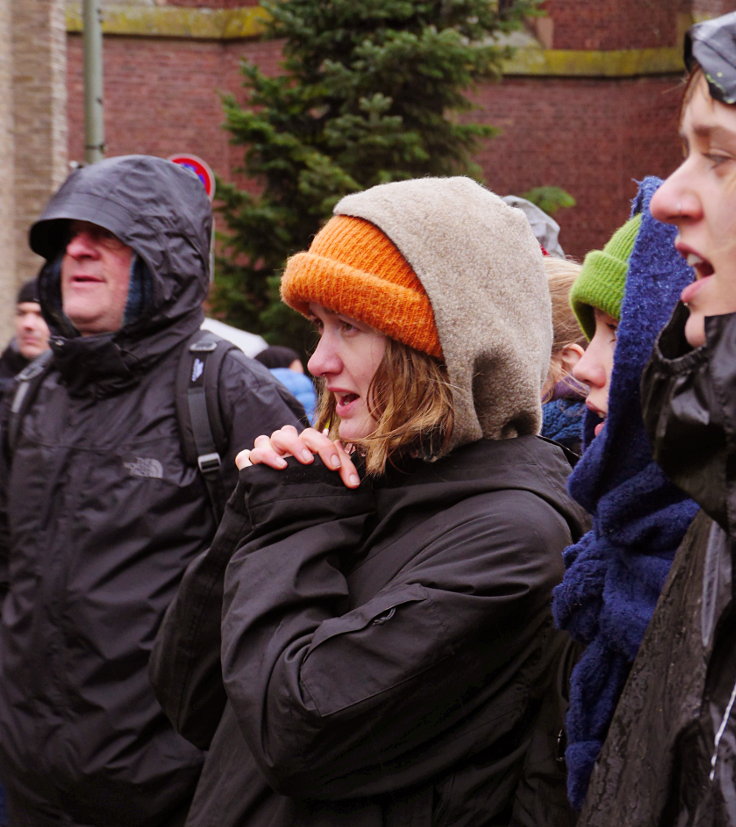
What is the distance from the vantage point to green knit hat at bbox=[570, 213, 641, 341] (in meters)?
2.02

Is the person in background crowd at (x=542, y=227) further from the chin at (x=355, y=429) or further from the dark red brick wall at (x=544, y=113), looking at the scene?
the dark red brick wall at (x=544, y=113)

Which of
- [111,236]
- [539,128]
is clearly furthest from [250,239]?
[111,236]

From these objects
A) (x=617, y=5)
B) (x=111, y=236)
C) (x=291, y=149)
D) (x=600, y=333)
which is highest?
(x=600, y=333)

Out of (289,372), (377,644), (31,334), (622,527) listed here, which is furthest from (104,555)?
(289,372)

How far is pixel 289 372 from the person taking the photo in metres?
6.95

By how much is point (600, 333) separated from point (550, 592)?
0.45 meters

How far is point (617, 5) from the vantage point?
19703mm

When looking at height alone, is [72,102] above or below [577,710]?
below

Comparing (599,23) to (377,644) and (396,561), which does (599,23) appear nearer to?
(396,561)

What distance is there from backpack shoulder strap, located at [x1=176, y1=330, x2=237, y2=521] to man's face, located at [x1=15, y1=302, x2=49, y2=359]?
105 inches

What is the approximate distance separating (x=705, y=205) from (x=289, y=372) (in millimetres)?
5642

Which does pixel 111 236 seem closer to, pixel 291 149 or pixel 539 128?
pixel 291 149

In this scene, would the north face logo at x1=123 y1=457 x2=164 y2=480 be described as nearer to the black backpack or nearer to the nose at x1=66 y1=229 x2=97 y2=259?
the black backpack

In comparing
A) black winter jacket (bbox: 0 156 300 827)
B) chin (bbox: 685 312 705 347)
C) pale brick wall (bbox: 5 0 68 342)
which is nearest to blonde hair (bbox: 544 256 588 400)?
black winter jacket (bbox: 0 156 300 827)
